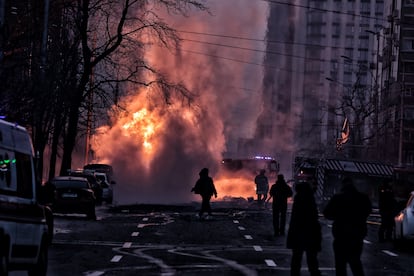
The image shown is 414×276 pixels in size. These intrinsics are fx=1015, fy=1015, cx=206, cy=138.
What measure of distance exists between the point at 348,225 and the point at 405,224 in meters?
10.7

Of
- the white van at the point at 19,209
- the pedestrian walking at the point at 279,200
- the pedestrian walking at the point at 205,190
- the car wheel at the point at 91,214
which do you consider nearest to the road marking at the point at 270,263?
the white van at the point at 19,209

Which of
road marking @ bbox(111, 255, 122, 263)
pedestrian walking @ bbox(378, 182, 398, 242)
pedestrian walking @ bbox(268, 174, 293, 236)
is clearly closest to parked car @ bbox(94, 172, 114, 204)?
pedestrian walking @ bbox(268, 174, 293, 236)

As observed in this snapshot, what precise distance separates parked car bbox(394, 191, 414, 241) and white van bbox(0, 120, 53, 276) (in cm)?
1220

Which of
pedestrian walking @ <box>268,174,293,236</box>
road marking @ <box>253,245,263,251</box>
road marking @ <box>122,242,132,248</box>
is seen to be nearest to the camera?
road marking @ <box>253,245,263,251</box>

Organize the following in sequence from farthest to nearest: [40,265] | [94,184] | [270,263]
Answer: [94,184], [270,263], [40,265]

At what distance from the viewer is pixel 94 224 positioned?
107ft

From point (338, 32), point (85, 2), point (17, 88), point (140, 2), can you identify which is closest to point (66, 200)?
point (17, 88)

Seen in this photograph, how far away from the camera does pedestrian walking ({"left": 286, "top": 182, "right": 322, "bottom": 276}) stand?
15609mm

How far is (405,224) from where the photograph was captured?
974 inches

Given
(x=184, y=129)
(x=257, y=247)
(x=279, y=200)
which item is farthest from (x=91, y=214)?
(x=184, y=129)

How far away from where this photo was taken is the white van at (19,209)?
1243cm

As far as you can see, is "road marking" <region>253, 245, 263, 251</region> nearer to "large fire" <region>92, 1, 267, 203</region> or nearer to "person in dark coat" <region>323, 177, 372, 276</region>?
"person in dark coat" <region>323, 177, 372, 276</region>

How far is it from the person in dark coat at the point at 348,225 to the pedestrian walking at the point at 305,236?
1014 mm

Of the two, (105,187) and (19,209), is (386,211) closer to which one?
(19,209)
